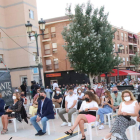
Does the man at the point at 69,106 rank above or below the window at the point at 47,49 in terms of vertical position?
below

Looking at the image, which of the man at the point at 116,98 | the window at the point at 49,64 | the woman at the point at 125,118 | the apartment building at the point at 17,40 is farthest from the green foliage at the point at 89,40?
the window at the point at 49,64

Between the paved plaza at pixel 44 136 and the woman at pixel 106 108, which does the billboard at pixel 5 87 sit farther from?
the woman at pixel 106 108

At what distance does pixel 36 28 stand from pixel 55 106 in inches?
728

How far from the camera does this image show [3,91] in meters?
10.7

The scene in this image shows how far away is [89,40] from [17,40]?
33.9ft

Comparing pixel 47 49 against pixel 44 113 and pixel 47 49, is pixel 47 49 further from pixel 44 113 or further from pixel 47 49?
pixel 44 113

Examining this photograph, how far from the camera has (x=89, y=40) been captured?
64.7 feet

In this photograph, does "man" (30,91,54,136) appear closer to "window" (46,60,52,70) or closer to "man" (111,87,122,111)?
"man" (111,87,122,111)

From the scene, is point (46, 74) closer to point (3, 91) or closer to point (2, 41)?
point (2, 41)

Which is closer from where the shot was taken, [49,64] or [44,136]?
[44,136]

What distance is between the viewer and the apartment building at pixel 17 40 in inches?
974

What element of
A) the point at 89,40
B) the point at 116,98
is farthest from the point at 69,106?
the point at 89,40

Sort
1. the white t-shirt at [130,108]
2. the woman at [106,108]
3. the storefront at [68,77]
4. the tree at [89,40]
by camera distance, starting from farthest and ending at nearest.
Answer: the storefront at [68,77], the tree at [89,40], the woman at [106,108], the white t-shirt at [130,108]

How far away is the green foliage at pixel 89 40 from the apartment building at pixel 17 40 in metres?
6.17
